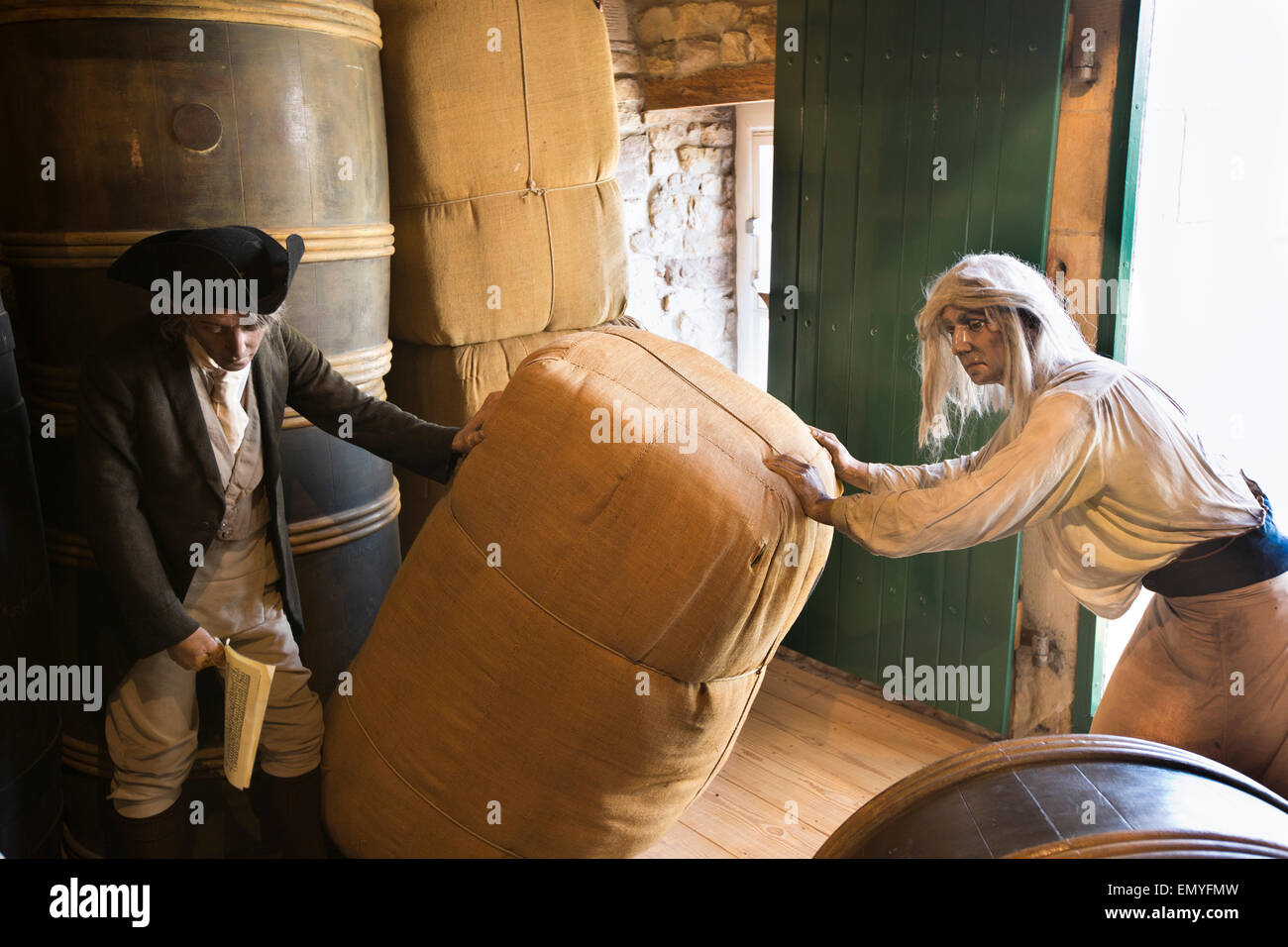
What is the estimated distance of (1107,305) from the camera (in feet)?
9.73

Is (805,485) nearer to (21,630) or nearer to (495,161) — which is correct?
(495,161)

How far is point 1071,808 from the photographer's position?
5.40ft

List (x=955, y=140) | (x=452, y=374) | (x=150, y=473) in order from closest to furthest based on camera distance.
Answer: (x=150, y=473), (x=955, y=140), (x=452, y=374)

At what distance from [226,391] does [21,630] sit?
798 mm

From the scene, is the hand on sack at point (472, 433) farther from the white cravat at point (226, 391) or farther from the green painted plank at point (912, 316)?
the green painted plank at point (912, 316)

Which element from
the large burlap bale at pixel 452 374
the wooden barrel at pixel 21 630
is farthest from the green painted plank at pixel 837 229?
the wooden barrel at pixel 21 630

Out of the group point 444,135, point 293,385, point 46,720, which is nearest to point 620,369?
point 293,385

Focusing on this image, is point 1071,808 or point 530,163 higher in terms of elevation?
point 530,163

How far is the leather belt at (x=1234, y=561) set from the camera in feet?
7.20

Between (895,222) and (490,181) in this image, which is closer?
(490,181)

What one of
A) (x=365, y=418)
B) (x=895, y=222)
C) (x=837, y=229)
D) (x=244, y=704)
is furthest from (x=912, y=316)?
(x=244, y=704)

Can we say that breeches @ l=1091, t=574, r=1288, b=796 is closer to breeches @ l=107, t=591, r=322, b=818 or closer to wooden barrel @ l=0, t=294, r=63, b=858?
breeches @ l=107, t=591, r=322, b=818

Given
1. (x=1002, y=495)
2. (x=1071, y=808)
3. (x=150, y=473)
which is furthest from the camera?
(x=150, y=473)
